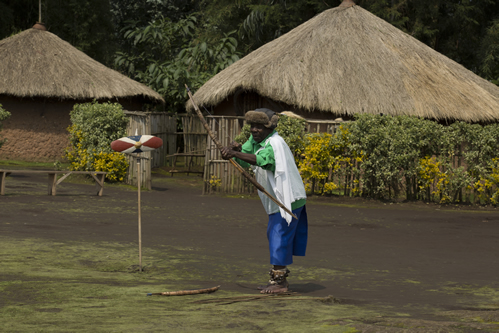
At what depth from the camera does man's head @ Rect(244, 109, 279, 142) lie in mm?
6258

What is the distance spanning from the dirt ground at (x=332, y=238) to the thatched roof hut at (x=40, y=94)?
564 centimetres

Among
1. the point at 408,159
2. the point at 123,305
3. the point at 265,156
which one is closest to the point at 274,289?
the point at 265,156

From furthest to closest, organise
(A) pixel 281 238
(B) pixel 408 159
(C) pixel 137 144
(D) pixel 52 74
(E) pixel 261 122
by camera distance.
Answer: (D) pixel 52 74, (B) pixel 408 159, (C) pixel 137 144, (E) pixel 261 122, (A) pixel 281 238

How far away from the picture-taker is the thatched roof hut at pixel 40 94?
20891mm

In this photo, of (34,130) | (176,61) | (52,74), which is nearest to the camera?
(34,130)

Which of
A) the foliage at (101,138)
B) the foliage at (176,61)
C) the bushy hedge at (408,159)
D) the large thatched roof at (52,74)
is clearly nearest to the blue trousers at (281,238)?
the bushy hedge at (408,159)

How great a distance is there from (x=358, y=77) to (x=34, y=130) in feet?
34.7

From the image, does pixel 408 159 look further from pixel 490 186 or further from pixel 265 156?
pixel 265 156

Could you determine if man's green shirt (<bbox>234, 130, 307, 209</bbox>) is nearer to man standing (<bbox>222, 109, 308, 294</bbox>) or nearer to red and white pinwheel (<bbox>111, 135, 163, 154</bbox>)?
man standing (<bbox>222, 109, 308, 294</bbox>)

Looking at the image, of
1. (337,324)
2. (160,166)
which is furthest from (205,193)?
(337,324)

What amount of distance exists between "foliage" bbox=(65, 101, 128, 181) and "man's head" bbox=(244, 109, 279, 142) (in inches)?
384

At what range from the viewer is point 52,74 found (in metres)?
21.4

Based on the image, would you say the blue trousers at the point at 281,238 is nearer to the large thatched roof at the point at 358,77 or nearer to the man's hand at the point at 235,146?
the man's hand at the point at 235,146

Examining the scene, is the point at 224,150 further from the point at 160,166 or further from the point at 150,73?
the point at 150,73
